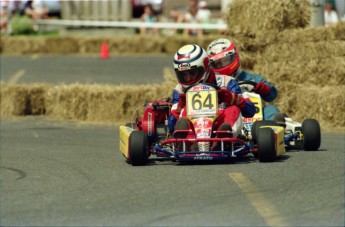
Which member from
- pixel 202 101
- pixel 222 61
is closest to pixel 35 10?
pixel 222 61

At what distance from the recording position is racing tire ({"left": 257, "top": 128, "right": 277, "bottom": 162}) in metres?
10.2

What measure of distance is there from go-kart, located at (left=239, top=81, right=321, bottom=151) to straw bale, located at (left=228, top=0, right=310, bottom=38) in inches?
139

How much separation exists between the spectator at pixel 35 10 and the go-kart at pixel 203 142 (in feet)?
71.2

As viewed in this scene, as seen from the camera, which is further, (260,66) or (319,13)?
(319,13)

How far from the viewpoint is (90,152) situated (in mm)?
12102

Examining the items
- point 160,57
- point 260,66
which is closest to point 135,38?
point 160,57

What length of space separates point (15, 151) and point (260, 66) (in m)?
4.36

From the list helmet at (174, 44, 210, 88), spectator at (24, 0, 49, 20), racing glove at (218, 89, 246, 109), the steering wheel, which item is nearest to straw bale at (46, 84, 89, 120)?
the steering wheel

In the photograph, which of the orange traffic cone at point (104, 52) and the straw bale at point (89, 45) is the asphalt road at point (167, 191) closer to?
the orange traffic cone at point (104, 52)

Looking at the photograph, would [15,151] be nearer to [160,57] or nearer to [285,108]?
[285,108]

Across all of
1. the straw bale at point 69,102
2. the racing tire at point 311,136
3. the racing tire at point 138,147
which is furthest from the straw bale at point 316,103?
the racing tire at point 138,147

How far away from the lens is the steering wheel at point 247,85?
12.0 m

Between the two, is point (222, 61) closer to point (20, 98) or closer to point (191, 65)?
point (191, 65)

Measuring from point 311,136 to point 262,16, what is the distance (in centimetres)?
437
